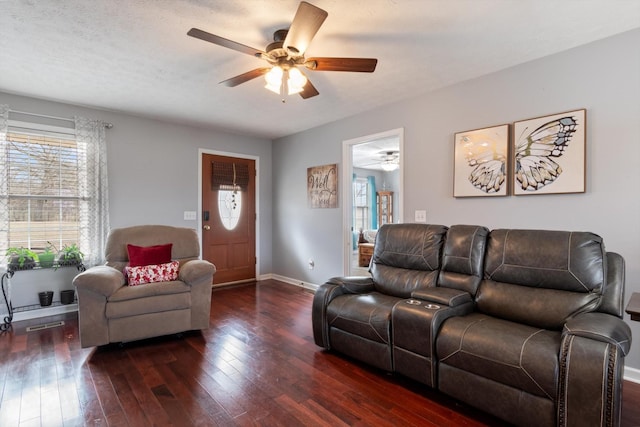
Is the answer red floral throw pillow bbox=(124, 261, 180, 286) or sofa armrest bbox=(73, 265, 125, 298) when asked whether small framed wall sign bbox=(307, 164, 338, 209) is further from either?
sofa armrest bbox=(73, 265, 125, 298)

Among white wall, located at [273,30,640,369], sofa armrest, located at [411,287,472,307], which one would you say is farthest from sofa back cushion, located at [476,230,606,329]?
white wall, located at [273,30,640,369]

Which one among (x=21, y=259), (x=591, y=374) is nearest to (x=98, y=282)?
(x=21, y=259)

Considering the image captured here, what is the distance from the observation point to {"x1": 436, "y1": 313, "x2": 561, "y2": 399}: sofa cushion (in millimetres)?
1612

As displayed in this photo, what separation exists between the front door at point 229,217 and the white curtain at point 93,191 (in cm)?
134

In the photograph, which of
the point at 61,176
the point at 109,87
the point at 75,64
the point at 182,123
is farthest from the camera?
the point at 182,123

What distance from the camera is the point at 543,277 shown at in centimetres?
211

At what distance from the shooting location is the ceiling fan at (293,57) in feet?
6.01

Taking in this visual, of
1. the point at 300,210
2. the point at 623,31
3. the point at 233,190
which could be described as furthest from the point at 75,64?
the point at 623,31

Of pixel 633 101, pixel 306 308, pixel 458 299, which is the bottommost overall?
pixel 306 308

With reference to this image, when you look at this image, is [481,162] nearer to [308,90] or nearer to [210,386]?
[308,90]

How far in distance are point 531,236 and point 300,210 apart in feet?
11.5

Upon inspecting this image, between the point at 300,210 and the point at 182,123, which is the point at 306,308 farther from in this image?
the point at 182,123

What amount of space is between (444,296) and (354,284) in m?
0.85

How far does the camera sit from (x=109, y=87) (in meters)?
3.35
